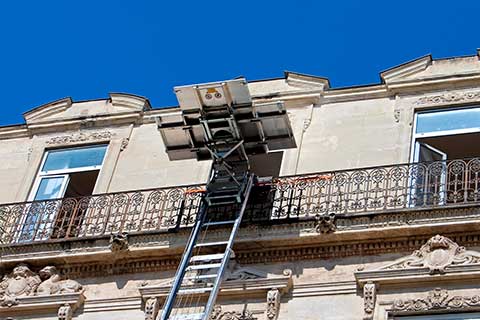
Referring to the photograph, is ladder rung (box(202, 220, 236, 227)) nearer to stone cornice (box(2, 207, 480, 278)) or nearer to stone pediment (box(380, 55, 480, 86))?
stone cornice (box(2, 207, 480, 278))

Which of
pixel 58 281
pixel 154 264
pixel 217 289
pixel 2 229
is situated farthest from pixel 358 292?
pixel 2 229

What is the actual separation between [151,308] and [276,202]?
2288 millimetres

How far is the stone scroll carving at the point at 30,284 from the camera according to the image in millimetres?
16891

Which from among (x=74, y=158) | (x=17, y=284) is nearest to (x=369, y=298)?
(x=17, y=284)

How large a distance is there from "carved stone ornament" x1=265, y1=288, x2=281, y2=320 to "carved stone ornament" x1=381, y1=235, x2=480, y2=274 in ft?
4.41

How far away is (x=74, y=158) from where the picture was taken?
1970 cm

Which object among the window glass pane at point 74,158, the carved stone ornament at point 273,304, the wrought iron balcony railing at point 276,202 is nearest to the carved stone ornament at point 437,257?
the wrought iron balcony railing at point 276,202

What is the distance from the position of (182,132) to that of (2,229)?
307 cm

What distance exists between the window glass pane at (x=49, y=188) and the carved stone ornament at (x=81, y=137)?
729mm

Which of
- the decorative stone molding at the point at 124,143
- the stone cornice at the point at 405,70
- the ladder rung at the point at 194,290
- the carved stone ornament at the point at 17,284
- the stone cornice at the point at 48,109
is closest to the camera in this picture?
the ladder rung at the point at 194,290

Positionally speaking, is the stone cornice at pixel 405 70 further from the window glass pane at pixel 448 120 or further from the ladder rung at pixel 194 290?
the ladder rung at pixel 194 290

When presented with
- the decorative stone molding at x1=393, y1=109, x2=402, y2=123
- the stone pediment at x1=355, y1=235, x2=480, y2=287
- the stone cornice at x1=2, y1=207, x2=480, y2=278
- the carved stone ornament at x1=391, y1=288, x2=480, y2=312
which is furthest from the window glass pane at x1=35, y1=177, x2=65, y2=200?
the carved stone ornament at x1=391, y1=288, x2=480, y2=312

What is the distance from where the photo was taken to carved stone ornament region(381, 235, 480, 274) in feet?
50.6

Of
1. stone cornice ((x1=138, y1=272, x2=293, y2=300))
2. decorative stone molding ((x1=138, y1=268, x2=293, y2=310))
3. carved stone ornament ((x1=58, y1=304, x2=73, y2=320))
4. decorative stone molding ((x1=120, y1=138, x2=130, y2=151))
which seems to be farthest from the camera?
decorative stone molding ((x1=120, y1=138, x2=130, y2=151))
